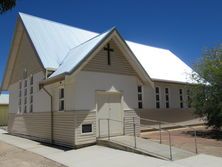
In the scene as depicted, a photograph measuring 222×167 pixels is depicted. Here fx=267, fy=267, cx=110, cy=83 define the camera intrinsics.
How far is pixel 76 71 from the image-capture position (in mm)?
11938

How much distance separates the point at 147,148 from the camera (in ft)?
35.6

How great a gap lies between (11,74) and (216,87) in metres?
15.0

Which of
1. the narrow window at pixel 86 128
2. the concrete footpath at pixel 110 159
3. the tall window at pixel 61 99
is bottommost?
the concrete footpath at pixel 110 159

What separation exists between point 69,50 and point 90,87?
12.6 ft

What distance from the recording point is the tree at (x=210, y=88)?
15.3m

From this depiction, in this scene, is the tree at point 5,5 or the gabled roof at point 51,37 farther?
→ the gabled roof at point 51,37

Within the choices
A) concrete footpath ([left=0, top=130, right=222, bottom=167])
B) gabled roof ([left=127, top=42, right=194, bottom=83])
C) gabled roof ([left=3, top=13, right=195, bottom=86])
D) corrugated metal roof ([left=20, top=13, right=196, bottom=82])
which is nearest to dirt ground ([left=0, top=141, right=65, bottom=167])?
concrete footpath ([left=0, top=130, right=222, bottom=167])

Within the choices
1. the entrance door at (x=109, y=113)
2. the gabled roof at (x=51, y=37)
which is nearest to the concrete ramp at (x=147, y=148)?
the entrance door at (x=109, y=113)

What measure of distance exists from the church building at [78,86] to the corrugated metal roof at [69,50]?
59 millimetres

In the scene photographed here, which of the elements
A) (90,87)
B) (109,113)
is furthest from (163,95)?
(90,87)

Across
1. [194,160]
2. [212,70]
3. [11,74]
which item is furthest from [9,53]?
[194,160]

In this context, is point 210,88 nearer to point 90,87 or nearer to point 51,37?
point 90,87

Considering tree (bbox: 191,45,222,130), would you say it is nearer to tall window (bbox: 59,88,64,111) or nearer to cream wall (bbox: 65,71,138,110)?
cream wall (bbox: 65,71,138,110)

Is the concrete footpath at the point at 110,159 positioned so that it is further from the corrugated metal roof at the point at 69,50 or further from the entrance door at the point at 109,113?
the corrugated metal roof at the point at 69,50
